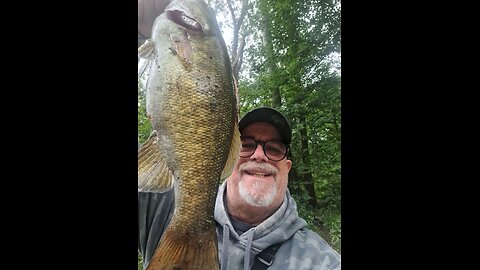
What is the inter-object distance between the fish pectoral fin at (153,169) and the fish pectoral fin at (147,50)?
0.34 meters

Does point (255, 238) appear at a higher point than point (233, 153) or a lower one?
lower

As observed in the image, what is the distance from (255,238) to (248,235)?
4cm

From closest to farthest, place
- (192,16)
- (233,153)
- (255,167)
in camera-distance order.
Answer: (192,16)
(233,153)
(255,167)

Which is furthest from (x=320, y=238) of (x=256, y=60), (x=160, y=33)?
(x=160, y=33)

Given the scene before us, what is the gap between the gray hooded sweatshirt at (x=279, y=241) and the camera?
2623mm

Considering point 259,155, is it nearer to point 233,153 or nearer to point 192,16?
point 233,153

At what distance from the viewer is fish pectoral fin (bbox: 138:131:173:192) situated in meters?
2.55

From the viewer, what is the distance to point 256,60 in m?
2.75

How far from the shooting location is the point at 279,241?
8.73 ft

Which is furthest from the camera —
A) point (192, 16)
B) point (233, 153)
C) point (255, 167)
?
point (255, 167)

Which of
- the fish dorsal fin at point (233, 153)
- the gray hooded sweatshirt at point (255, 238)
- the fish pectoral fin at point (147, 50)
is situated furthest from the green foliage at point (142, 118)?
the fish dorsal fin at point (233, 153)

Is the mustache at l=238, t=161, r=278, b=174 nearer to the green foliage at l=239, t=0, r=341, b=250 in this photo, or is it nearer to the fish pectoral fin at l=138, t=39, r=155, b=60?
the green foliage at l=239, t=0, r=341, b=250

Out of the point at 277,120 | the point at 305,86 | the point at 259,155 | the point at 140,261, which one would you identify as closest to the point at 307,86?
the point at 305,86

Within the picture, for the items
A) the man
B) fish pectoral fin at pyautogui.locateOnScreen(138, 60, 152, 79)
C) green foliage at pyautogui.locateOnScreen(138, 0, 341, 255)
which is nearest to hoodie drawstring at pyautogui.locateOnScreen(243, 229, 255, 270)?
the man
